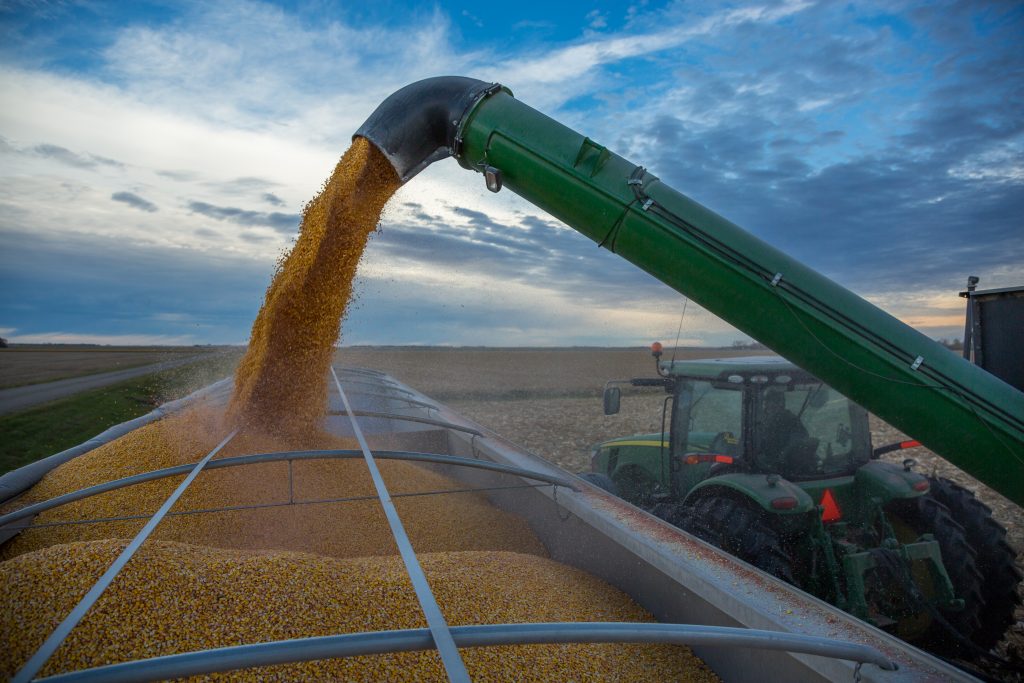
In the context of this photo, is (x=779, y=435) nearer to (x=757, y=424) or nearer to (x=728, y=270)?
(x=757, y=424)

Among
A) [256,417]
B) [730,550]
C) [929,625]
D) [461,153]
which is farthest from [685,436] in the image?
[256,417]

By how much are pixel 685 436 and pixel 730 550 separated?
1.16m

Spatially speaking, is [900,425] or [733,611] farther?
[900,425]

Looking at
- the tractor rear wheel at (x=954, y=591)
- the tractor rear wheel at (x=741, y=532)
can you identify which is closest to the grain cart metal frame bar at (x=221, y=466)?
the tractor rear wheel at (x=741, y=532)

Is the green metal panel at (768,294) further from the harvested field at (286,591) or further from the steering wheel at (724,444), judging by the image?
the steering wheel at (724,444)

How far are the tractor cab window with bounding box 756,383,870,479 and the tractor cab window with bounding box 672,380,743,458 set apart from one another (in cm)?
19

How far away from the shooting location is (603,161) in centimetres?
317

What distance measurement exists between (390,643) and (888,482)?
145 inches

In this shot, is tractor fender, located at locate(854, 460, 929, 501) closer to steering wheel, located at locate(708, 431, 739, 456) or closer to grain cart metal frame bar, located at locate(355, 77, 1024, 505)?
steering wheel, located at locate(708, 431, 739, 456)

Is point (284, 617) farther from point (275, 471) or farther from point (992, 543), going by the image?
point (992, 543)

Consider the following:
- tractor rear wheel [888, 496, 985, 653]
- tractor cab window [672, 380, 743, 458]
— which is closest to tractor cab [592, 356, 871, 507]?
tractor cab window [672, 380, 743, 458]

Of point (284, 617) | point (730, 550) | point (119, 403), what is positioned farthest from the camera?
point (119, 403)

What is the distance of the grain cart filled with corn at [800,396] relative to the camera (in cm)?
265

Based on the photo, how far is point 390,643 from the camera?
1483 millimetres
